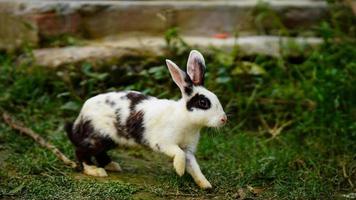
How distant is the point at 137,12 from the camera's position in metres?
6.33

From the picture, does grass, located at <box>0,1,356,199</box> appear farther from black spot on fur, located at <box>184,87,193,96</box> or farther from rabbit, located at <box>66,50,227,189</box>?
black spot on fur, located at <box>184,87,193,96</box>

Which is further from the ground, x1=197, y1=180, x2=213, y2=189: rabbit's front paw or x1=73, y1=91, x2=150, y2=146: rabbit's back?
x1=73, y1=91, x2=150, y2=146: rabbit's back

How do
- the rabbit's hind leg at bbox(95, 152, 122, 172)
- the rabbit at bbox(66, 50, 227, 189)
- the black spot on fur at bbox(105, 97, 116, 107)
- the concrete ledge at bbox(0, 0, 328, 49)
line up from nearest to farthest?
the rabbit at bbox(66, 50, 227, 189) → the black spot on fur at bbox(105, 97, 116, 107) → the rabbit's hind leg at bbox(95, 152, 122, 172) → the concrete ledge at bbox(0, 0, 328, 49)

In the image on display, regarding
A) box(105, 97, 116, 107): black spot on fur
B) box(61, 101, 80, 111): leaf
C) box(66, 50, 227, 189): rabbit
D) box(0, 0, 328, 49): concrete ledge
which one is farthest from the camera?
box(0, 0, 328, 49): concrete ledge

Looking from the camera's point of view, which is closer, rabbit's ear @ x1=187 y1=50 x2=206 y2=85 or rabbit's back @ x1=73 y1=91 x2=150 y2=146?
rabbit's ear @ x1=187 y1=50 x2=206 y2=85

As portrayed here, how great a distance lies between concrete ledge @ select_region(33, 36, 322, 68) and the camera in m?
5.73

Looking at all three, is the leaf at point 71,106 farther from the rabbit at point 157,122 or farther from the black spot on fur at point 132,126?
the black spot on fur at point 132,126

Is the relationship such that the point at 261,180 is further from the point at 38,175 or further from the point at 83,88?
the point at 83,88

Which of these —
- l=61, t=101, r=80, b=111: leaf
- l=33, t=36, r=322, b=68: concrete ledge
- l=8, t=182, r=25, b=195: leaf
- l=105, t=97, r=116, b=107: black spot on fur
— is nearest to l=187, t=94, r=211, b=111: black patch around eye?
l=105, t=97, r=116, b=107: black spot on fur

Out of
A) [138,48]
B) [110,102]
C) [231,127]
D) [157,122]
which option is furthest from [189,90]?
[138,48]

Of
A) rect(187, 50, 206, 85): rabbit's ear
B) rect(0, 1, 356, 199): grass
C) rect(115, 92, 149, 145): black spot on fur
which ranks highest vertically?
rect(187, 50, 206, 85): rabbit's ear

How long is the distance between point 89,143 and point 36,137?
77cm

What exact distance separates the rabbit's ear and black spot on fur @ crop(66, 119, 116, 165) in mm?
612

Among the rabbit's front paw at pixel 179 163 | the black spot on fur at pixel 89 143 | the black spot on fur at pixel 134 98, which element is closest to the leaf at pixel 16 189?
the black spot on fur at pixel 89 143
